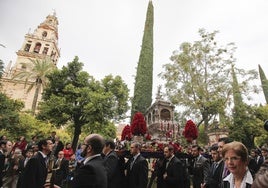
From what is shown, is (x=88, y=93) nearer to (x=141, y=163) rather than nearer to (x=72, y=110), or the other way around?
(x=72, y=110)

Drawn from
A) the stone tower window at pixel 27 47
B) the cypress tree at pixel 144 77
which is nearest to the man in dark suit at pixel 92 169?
the cypress tree at pixel 144 77

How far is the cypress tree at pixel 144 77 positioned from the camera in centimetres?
2500

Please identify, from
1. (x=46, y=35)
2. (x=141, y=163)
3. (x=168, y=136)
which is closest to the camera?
(x=141, y=163)

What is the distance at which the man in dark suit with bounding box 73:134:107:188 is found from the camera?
2.32m

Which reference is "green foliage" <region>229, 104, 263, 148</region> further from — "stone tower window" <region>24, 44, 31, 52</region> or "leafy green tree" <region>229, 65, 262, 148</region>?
"stone tower window" <region>24, 44, 31, 52</region>

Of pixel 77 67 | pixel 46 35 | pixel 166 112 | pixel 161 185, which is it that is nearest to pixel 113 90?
pixel 77 67

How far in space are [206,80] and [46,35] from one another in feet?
155

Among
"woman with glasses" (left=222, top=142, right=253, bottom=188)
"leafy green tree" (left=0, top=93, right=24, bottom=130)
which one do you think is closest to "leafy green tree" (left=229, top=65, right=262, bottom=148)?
"woman with glasses" (left=222, top=142, right=253, bottom=188)

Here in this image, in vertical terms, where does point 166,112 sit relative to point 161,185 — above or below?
above

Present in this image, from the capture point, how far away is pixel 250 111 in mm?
21625

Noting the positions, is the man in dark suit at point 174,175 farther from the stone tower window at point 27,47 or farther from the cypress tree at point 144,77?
the stone tower window at point 27,47

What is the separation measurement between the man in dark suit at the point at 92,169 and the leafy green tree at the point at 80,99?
14803mm

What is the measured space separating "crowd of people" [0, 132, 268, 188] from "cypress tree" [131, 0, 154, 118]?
16693 millimetres

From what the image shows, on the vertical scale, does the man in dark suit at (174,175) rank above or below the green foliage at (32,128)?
below
